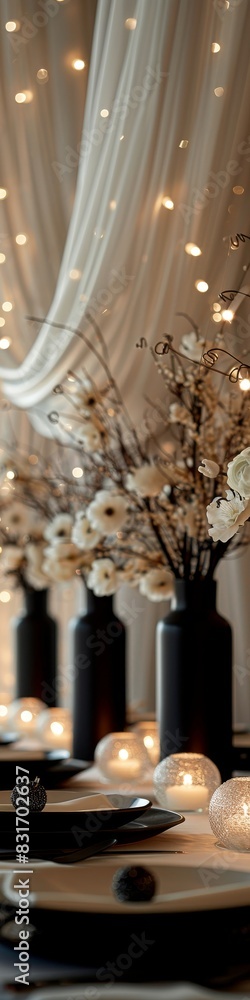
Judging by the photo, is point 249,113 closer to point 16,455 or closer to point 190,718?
point 190,718

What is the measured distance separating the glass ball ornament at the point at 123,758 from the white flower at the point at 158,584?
0.23 meters

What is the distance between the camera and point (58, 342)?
6.82 ft

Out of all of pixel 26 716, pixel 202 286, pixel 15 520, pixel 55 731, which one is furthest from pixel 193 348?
pixel 15 520

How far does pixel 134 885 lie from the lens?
821 millimetres

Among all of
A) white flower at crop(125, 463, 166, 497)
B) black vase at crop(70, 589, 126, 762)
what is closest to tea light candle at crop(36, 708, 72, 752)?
black vase at crop(70, 589, 126, 762)

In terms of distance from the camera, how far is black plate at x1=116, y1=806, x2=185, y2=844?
1.02 meters

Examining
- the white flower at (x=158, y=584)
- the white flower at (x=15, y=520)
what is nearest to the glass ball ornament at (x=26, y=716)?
the white flower at (x=15, y=520)

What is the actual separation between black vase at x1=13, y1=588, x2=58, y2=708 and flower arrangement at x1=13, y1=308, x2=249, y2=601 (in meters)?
A: 0.42

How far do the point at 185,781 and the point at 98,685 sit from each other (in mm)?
550

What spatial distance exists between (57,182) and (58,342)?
353 millimetres

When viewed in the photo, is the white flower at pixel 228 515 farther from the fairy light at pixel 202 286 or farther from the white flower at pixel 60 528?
the white flower at pixel 60 528

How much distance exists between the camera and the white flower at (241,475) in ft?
3.33

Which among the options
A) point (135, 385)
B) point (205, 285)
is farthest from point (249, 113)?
point (135, 385)

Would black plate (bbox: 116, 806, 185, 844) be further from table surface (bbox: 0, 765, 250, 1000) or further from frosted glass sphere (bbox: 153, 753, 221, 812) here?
frosted glass sphere (bbox: 153, 753, 221, 812)
